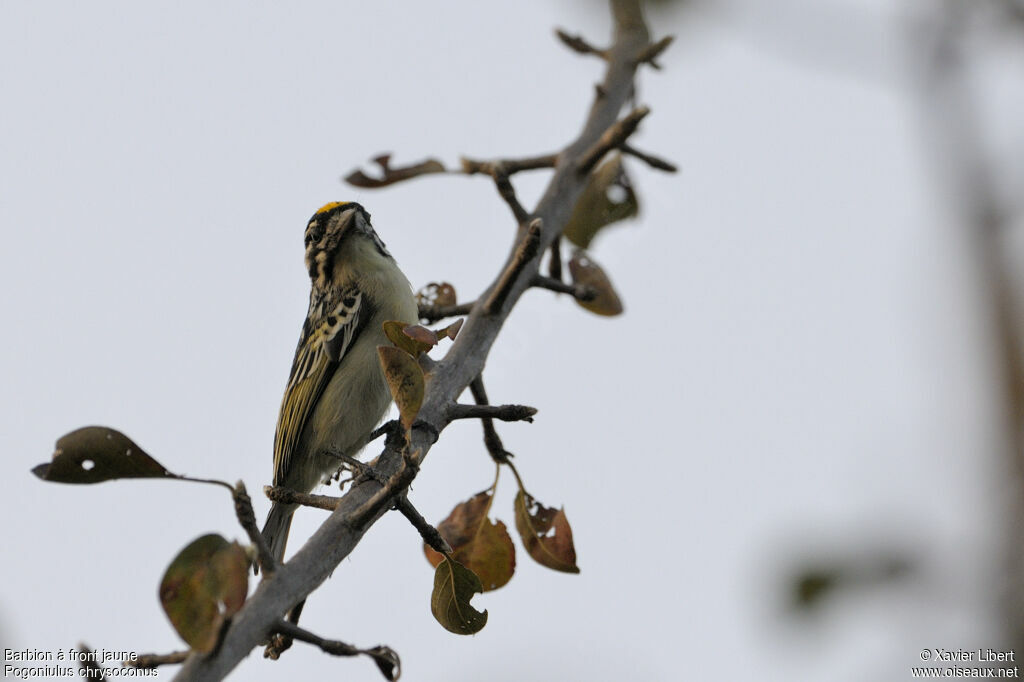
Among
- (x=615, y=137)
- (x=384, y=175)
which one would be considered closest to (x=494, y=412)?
(x=615, y=137)

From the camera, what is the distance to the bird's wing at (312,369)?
5.84 metres

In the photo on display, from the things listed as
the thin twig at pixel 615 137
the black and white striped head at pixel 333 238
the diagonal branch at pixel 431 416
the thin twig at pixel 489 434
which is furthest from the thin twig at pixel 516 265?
the black and white striped head at pixel 333 238

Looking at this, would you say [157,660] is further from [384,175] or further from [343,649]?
[384,175]

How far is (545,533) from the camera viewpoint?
4.22 metres

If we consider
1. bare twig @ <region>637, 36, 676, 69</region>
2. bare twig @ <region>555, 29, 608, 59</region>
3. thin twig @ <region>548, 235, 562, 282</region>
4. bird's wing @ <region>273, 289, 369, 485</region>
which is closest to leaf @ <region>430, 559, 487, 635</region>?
thin twig @ <region>548, 235, 562, 282</region>

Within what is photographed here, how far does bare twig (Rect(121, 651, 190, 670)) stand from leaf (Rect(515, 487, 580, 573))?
1.75m

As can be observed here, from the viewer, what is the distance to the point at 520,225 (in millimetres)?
4727

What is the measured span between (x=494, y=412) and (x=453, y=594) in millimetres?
704

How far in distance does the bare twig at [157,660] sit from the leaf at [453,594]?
115cm

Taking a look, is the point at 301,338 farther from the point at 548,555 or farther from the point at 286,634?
the point at 286,634

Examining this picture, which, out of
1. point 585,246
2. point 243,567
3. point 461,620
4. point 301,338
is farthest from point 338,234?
point 243,567

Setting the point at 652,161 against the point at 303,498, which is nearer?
the point at 303,498

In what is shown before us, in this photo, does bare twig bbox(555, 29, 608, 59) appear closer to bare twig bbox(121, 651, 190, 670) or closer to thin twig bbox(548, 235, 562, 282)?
thin twig bbox(548, 235, 562, 282)

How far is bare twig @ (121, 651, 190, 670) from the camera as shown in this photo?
2781 millimetres
